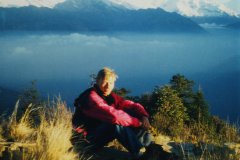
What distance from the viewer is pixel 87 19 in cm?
13212

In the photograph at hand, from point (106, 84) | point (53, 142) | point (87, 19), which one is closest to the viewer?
point (53, 142)

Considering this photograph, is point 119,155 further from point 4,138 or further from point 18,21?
point 18,21

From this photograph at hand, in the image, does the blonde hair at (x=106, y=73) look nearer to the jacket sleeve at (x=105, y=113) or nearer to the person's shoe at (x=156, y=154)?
the jacket sleeve at (x=105, y=113)

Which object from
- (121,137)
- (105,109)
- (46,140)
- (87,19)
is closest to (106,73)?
(105,109)

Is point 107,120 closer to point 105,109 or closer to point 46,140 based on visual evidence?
point 105,109

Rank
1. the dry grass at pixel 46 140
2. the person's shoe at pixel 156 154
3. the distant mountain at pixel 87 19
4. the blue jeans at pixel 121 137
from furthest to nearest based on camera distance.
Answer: the distant mountain at pixel 87 19 < the person's shoe at pixel 156 154 < the blue jeans at pixel 121 137 < the dry grass at pixel 46 140

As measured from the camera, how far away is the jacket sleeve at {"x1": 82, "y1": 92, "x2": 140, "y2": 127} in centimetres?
446

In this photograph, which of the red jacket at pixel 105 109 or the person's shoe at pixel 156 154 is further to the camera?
the person's shoe at pixel 156 154

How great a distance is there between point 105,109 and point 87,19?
12895 centimetres

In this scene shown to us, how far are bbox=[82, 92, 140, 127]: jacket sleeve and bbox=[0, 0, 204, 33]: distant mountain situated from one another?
11069cm

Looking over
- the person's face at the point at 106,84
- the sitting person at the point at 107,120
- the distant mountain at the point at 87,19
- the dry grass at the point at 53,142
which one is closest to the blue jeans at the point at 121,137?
the sitting person at the point at 107,120

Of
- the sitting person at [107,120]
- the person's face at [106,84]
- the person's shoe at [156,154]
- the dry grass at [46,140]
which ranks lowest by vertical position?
the person's shoe at [156,154]

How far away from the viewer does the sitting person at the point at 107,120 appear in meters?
4.46

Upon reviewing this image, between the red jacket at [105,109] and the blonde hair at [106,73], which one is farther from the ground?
the blonde hair at [106,73]
